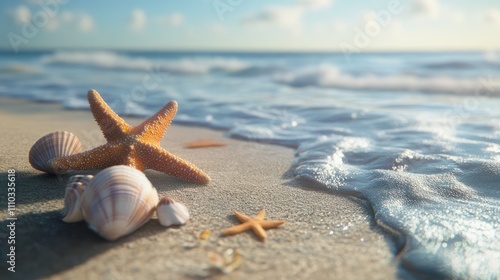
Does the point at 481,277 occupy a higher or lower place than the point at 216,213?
higher

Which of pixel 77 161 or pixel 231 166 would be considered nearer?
pixel 77 161

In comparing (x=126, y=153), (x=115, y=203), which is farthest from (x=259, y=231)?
(x=126, y=153)

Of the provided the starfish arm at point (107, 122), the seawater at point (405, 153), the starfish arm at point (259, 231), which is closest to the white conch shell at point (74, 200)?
the starfish arm at point (107, 122)

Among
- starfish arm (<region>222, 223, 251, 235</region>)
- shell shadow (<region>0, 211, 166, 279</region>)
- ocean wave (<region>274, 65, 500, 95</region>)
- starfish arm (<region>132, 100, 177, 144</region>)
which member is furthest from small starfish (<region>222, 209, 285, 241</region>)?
ocean wave (<region>274, 65, 500, 95</region>)

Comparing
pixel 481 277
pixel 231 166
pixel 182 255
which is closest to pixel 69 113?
pixel 231 166

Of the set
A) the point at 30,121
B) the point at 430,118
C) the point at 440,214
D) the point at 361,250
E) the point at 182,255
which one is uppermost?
the point at 430,118

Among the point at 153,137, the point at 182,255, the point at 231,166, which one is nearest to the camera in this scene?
the point at 182,255

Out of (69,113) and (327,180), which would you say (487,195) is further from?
(69,113)

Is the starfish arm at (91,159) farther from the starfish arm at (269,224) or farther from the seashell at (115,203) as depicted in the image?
the starfish arm at (269,224)
